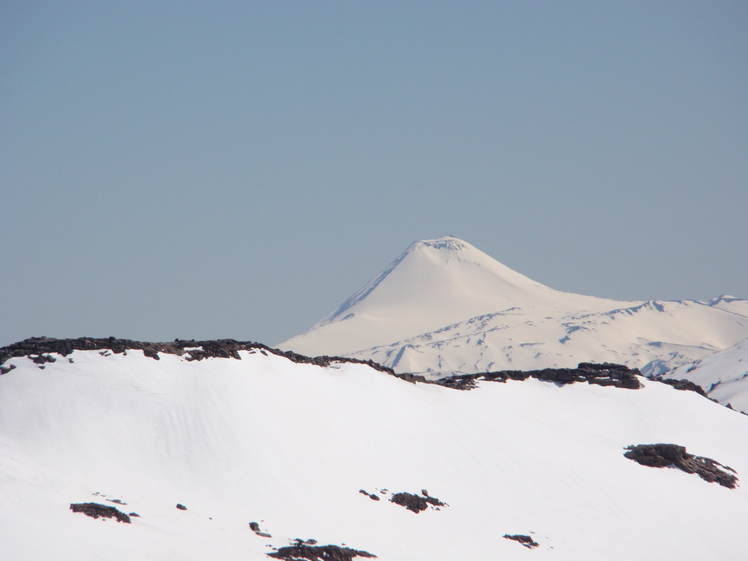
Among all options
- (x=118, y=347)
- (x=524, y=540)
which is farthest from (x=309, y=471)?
(x=118, y=347)

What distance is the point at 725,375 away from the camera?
97562 millimetres

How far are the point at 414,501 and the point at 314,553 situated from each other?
24.8 ft

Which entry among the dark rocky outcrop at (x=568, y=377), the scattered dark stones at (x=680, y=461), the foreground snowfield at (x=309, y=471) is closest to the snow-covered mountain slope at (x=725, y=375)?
the dark rocky outcrop at (x=568, y=377)

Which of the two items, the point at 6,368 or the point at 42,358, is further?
the point at 42,358

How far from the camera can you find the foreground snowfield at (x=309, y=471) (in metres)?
23.5

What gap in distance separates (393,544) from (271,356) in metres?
11.6

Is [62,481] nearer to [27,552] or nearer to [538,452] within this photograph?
[27,552]

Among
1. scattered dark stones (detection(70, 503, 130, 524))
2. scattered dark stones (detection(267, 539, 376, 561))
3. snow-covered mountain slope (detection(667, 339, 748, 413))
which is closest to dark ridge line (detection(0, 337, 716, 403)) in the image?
scattered dark stones (detection(70, 503, 130, 524))

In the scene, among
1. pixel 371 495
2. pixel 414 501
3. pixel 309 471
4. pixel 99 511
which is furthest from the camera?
pixel 414 501

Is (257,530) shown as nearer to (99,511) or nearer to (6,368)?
(99,511)

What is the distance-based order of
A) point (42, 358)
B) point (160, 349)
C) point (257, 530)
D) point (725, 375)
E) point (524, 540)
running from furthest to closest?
point (725, 375) → point (160, 349) → point (42, 358) → point (524, 540) → point (257, 530)

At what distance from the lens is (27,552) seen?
18.6m

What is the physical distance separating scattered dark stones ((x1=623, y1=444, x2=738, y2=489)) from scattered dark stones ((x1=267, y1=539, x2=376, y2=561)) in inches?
756

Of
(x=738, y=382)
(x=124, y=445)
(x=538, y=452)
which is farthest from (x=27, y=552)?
(x=738, y=382)
